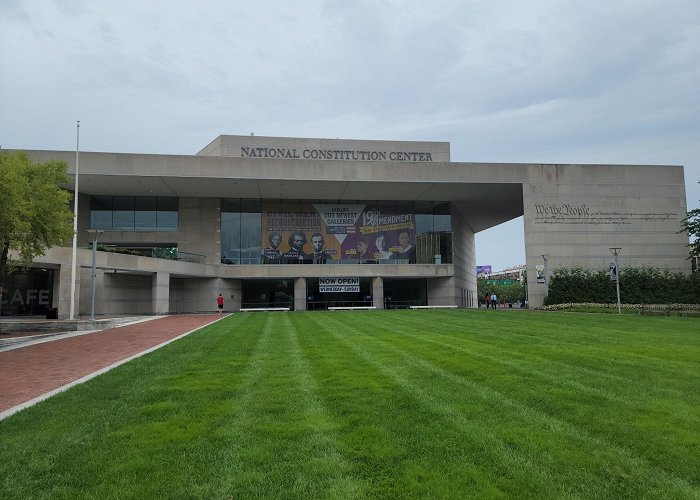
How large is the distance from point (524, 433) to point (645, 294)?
137ft

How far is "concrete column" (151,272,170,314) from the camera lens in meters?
40.1

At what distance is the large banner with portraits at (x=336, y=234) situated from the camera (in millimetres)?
49531

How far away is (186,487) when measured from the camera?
4.69 metres

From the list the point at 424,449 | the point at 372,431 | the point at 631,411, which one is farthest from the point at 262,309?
the point at 424,449

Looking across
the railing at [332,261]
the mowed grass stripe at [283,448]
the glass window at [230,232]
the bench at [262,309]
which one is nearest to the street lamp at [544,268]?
the railing at [332,261]

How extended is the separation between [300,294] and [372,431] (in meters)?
42.6

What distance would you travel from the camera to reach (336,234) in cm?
5041

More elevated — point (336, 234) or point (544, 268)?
point (336, 234)

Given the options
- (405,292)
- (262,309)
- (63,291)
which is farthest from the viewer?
(405,292)

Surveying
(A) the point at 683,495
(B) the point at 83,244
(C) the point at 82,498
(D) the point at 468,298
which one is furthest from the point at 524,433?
(D) the point at 468,298

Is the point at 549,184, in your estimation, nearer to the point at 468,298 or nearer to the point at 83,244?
the point at 468,298

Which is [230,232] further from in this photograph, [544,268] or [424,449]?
[424,449]

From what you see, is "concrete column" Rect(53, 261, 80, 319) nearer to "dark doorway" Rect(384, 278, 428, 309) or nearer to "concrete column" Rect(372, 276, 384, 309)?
"concrete column" Rect(372, 276, 384, 309)

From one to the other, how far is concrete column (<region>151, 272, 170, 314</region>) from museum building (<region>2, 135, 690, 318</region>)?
0.39 ft
